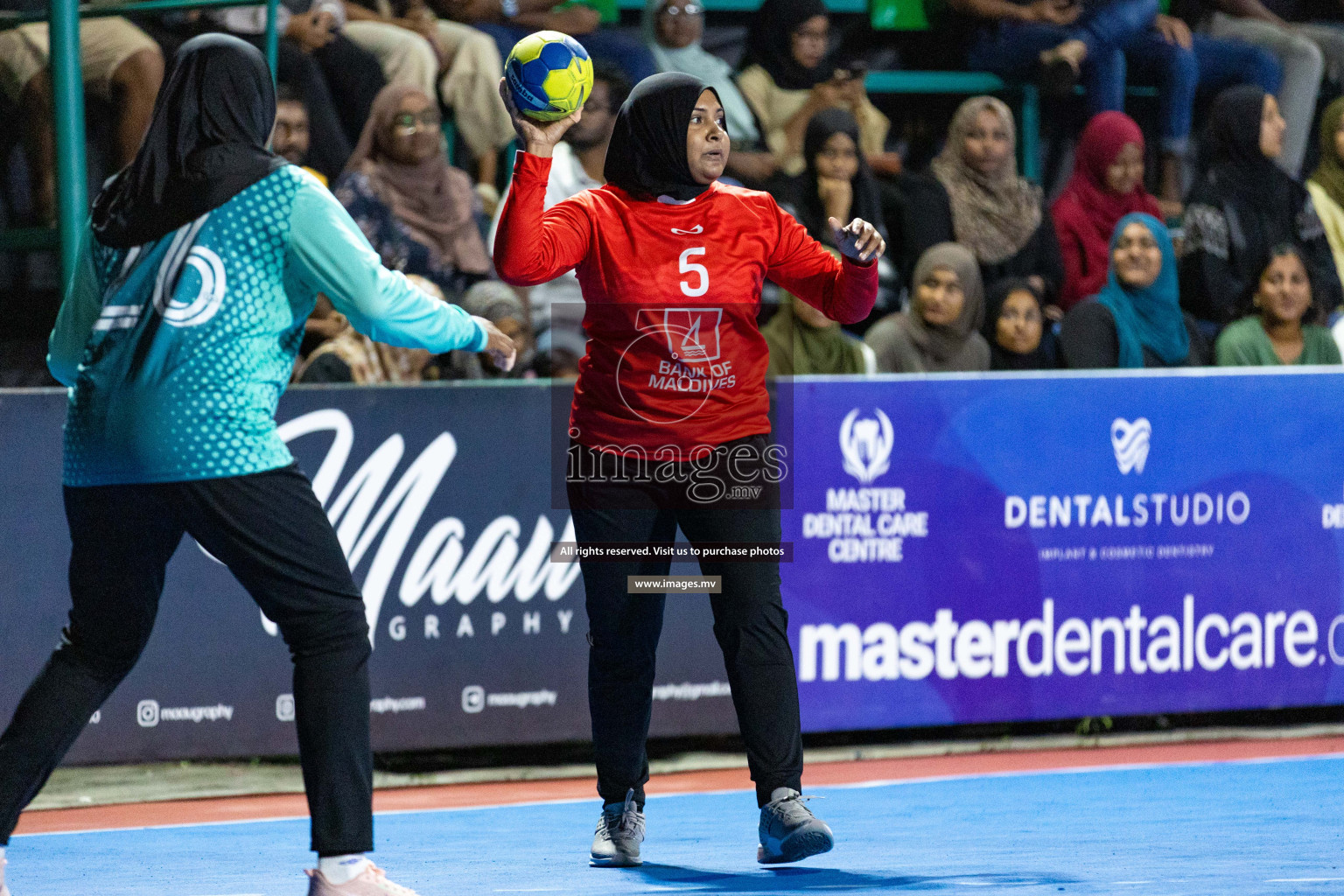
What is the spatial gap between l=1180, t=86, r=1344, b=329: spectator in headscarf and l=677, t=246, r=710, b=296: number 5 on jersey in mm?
5061

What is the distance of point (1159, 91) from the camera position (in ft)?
31.2

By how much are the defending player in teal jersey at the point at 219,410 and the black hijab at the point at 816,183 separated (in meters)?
4.75

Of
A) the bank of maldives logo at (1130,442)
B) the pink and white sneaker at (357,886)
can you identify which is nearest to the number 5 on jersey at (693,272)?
the pink and white sneaker at (357,886)

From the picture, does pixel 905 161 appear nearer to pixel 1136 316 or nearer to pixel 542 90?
pixel 1136 316

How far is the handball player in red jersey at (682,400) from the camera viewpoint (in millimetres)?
4348

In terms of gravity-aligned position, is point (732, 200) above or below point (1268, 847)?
above

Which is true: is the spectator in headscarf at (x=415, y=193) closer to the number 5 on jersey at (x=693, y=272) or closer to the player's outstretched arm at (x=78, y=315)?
the number 5 on jersey at (x=693, y=272)

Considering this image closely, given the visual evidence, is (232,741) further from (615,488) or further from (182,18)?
(182,18)

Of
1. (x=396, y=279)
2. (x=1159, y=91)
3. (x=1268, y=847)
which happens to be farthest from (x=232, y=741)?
(x=1159, y=91)

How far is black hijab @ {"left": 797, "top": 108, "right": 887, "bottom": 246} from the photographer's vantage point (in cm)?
816

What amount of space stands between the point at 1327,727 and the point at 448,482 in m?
3.85

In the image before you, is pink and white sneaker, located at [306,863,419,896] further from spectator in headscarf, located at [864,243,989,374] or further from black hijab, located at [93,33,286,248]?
spectator in headscarf, located at [864,243,989,374]

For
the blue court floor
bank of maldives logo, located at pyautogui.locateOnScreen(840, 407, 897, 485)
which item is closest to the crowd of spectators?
bank of maldives logo, located at pyautogui.locateOnScreen(840, 407, 897, 485)

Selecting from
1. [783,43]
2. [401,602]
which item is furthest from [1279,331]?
[401,602]
